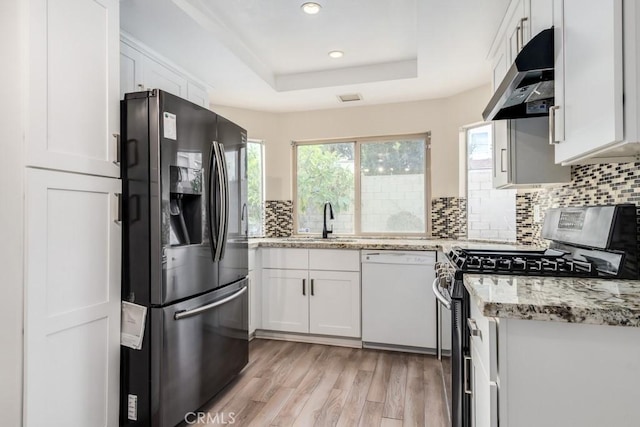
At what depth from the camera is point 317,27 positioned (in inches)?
97.0

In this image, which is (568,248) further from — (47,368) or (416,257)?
(47,368)

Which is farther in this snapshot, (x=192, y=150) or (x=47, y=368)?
(x=192, y=150)

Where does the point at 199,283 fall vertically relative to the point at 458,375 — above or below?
above

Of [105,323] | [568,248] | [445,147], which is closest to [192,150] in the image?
[105,323]

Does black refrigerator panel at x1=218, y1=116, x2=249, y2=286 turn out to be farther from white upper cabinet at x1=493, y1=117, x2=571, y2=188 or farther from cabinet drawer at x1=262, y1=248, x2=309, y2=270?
white upper cabinet at x1=493, y1=117, x2=571, y2=188

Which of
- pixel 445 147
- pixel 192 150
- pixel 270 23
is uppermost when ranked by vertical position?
pixel 270 23

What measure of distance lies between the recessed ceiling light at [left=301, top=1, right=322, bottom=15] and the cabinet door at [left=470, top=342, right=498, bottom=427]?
6.82 feet

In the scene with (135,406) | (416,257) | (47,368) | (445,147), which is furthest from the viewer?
(445,147)

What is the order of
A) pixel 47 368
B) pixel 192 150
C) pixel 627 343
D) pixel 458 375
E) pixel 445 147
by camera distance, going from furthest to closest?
pixel 445 147
pixel 192 150
pixel 458 375
pixel 47 368
pixel 627 343

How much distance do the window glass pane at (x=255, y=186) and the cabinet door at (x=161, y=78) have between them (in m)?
1.24

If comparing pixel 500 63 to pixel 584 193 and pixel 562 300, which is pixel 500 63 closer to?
pixel 584 193

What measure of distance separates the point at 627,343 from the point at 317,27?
94.2 inches

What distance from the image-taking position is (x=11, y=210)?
132 cm

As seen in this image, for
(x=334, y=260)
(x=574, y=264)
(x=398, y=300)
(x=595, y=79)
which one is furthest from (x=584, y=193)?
(x=334, y=260)
